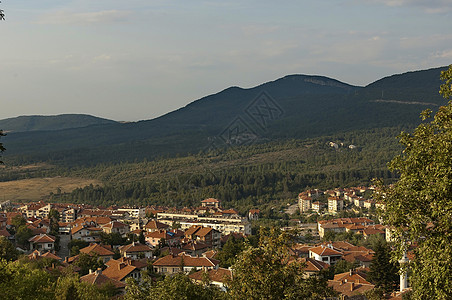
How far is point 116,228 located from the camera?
173 ft

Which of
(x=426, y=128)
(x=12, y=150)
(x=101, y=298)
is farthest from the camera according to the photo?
(x=12, y=150)

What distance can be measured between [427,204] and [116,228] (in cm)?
4598

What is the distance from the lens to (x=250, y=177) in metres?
100

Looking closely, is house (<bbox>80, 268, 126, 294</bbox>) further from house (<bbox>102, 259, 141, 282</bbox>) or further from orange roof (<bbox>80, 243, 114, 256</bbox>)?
orange roof (<bbox>80, 243, 114, 256</bbox>)

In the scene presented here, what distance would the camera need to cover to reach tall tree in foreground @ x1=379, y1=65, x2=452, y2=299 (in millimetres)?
8367

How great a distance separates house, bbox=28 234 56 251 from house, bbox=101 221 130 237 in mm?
8722

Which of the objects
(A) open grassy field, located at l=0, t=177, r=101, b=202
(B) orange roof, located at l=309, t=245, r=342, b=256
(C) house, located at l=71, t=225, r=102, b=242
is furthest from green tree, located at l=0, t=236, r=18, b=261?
(A) open grassy field, located at l=0, t=177, r=101, b=202

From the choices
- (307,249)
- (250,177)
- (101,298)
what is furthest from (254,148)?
(101,298)

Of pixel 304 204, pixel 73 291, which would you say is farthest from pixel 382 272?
pixel 304 204

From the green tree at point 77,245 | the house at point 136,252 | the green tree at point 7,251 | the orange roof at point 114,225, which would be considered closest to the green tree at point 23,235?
the green tree at point 77,245

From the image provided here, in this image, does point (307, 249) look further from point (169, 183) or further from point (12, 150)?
point (12, 150)

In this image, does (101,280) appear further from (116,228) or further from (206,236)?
(116,228)

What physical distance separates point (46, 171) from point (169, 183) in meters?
43.4

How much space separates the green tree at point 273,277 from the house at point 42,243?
34411mm
